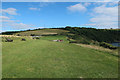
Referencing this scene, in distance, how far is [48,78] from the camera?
11.4 metres

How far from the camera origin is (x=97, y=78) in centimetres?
1258

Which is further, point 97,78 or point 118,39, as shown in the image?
point 118,39

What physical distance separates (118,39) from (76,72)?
653 ft

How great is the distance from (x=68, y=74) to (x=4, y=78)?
7041 mm

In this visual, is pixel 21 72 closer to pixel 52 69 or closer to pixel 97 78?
pixel 52 69

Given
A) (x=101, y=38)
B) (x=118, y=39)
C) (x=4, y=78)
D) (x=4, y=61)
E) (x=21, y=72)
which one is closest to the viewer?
(x=4, y=78)

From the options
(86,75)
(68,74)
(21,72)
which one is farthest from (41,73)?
(86,75)

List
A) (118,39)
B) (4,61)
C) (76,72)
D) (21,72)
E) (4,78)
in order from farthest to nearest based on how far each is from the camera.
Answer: (118,39) → (4,61) → (76,72) → (21,72) → (4,78)

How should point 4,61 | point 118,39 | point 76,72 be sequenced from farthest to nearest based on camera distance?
point 118,39 < point 4,61 < point 76,72

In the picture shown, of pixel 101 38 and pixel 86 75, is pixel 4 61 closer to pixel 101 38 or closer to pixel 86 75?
pixel 86 75

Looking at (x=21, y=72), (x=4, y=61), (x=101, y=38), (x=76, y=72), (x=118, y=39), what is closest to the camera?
(x=21, y=72)

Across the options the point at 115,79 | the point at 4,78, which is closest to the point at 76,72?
the point at 115,79

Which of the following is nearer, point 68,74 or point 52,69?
point 68,74

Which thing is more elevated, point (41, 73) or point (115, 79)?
point (41, 73)
